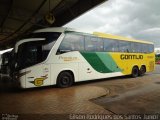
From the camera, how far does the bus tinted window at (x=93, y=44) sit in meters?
11.8

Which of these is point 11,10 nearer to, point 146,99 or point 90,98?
point 90,98

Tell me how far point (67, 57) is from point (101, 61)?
2688 millimetres

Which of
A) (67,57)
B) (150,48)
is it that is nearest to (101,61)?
(67,57)

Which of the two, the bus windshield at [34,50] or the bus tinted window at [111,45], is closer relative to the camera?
the bus windshield at [34,50]

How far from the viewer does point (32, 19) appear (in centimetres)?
1666

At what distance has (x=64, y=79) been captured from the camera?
1058cm

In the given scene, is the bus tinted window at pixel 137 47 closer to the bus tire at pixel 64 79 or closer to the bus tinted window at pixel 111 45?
the bus tinted window at pixel 111 45

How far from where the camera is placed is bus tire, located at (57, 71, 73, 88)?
10.4 metres

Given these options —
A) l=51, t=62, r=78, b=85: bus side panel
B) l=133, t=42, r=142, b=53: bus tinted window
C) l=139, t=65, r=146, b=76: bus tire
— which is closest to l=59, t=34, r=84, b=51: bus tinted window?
l=51, t=62, r=78, b=85: bus side panel

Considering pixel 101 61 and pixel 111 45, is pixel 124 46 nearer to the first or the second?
pixel 111 45

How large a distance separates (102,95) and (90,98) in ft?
2.19

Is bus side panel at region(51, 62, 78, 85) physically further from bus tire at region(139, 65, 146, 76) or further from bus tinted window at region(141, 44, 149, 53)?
bus tinted window at region(141, 44, 149, 53)

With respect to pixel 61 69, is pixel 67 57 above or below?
above

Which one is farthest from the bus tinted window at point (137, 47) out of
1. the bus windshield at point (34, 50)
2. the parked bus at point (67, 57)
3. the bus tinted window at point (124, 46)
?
the bus windshield at point (34, 50)
